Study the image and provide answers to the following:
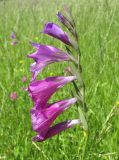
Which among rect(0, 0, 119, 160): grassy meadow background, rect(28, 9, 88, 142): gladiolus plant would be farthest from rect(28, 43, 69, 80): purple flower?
rect(0, 0, 119, 160): grassy meadow background

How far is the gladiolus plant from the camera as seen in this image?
0.93m

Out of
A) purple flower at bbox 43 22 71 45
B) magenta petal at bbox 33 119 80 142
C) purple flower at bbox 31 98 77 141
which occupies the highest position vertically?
purple flower at bbox 43 22 71 45

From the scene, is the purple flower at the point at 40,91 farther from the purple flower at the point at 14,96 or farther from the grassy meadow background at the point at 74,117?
the purple flower at the point at 14,96

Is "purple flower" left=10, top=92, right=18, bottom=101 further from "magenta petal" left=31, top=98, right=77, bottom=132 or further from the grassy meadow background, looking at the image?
"magenta petal" left=31, top=98, right=77, bottom=132

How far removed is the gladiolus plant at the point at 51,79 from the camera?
932mm

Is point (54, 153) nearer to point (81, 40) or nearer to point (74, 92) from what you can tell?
point (74, 92)

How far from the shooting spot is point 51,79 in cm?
98

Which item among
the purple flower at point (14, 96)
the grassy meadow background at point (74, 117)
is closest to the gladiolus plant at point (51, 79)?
the grassy meadow background at point (74, 117)

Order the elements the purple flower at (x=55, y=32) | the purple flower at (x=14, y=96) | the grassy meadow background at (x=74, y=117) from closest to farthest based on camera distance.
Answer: the purple flower at (x=55, y=32)
the grassy meadow background at (x=74, y=117)
the purple flower at (x=14, y=96)

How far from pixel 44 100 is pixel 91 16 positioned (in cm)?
445

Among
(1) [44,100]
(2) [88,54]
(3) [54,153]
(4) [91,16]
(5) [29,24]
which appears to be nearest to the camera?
(1) [44,100]

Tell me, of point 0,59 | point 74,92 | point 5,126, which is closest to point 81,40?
point 0,59

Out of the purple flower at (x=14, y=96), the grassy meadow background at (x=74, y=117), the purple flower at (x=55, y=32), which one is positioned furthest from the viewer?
the purple flower at (x=14, y=96)

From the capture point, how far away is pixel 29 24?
6.07 metres
